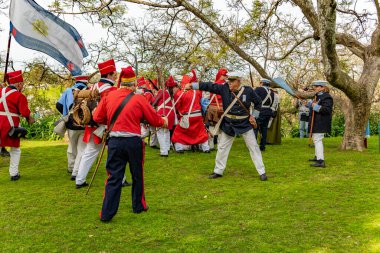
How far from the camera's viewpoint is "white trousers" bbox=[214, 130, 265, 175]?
6.88m

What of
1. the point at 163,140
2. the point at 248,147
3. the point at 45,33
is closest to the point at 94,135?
the point at 45,33

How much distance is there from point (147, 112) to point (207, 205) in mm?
1555

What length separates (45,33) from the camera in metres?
7.38

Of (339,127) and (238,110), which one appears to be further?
(339,127)

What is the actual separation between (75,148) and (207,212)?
3384mm

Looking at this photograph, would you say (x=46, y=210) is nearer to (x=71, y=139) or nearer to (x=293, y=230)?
(x=71, y=139)

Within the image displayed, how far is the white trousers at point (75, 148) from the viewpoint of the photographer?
6.99m

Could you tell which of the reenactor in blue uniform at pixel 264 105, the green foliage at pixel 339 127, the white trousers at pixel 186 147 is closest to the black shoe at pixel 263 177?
the white trousers at pixel 186 147

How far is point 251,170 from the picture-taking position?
7945mm

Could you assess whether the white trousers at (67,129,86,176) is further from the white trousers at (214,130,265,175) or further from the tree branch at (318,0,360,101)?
the tree branch at (318,0,360,101)

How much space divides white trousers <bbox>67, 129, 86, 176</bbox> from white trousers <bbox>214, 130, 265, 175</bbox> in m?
2.35

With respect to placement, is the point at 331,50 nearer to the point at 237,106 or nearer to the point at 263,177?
the point at 237,106

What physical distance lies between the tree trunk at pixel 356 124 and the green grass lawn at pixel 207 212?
6.58 ft

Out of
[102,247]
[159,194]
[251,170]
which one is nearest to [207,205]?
[159,194]
